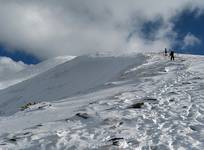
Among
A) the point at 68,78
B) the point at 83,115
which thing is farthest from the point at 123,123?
the point at 68,78

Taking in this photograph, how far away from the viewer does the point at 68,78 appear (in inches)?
2653

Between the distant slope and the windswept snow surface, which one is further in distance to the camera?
the distant slope

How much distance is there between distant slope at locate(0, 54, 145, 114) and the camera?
2243 inches

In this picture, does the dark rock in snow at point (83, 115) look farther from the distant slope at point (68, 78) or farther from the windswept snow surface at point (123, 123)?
the distant slope at point (68, 78)

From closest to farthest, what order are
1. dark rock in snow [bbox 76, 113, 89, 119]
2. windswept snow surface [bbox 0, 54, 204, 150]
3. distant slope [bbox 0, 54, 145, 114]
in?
windswept snow surface [bbox 0, 54, 204, 150], dark rock in snow [bbox 76, 113, 89, 119], distant slope [bbox 0, 54, 145, 114]

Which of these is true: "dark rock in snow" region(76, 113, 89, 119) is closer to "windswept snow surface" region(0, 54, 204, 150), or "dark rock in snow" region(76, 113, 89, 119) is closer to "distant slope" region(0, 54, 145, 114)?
"windswept snow surface" region(0, 54, 204, 150)

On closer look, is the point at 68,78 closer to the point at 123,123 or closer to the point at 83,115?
the point at 83,115

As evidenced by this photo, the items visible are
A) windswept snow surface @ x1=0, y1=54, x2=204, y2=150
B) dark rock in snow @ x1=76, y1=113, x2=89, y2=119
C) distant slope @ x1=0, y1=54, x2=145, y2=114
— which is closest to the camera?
windswept snow surface @ x1=0, y1=54, x2=204, y2=150

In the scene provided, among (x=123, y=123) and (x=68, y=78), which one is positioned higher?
(x=123, y=123)

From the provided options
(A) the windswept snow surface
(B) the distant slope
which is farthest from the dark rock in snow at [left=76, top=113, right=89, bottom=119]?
(B) the distant slope

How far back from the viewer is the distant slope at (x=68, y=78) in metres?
57.0

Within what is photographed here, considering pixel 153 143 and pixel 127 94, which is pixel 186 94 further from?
pixel 153 143

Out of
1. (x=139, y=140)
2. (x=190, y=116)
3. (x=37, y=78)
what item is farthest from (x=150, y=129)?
(x=37, y=78)

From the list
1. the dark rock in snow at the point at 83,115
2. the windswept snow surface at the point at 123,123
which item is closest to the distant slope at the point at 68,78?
the windswept snow surface at the point at 123,123
